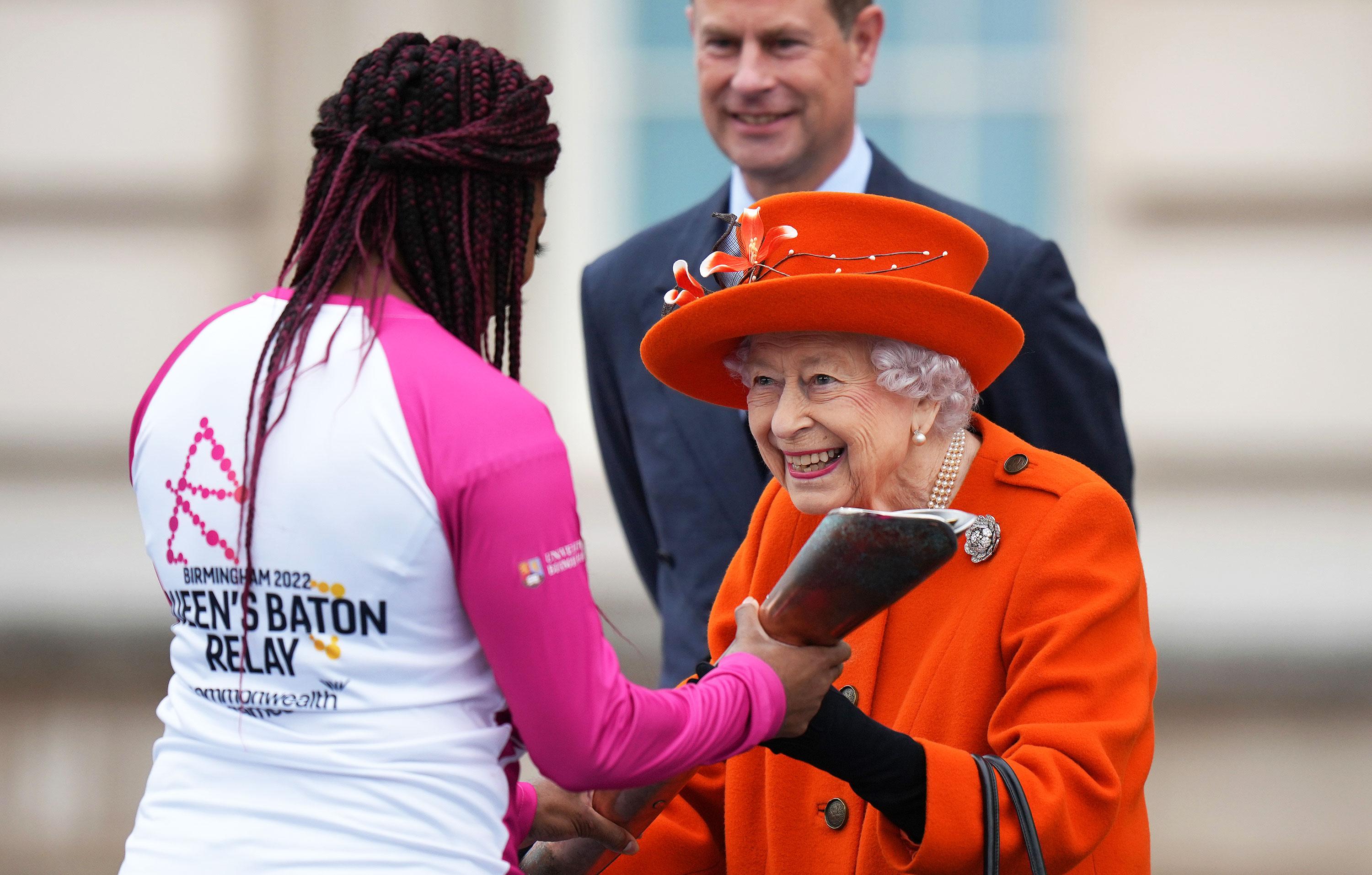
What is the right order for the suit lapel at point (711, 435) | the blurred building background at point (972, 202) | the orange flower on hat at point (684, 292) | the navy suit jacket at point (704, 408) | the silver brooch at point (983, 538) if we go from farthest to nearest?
the blurred building background at point (972, 202), the suit lapel at point (711, 435), the navy suit jacket at point (704, 408), the orange flower on hat at point (684, 292), the silver brooch at point (983, 538)

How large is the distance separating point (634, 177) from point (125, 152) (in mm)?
1951

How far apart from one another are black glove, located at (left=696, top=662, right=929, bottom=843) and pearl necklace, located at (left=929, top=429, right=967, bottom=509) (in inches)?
17.2

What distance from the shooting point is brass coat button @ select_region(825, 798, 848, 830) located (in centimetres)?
229

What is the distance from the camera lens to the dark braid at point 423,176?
6.11 feet

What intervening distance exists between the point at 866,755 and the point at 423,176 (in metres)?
0.93

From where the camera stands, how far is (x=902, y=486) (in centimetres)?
236

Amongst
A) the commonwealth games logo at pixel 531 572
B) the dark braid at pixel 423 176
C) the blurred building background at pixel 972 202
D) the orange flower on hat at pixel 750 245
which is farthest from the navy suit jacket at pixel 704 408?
the blurred building background at pixel 972 202

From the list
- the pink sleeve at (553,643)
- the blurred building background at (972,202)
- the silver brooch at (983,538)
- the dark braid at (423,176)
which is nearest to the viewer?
the pink sleeve at (553,643)

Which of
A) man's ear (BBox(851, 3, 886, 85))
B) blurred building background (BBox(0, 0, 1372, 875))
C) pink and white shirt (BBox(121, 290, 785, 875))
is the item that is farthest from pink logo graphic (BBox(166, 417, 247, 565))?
blurred building background (BBox(0, 0, 1372, 875))

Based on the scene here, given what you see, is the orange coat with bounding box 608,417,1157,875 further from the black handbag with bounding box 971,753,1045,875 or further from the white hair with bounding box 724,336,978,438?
the white hair with bounding box 724,336,978,438

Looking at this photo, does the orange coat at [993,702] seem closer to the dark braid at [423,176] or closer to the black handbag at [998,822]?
the black handbag at [998,822]

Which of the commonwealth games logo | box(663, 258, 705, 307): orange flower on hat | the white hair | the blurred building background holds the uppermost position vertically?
box(663, 258, 705, 307): orange flower on hat

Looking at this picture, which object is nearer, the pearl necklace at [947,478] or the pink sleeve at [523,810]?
the pink sleeve at [523,810]

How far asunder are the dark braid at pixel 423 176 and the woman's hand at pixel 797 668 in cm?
53
